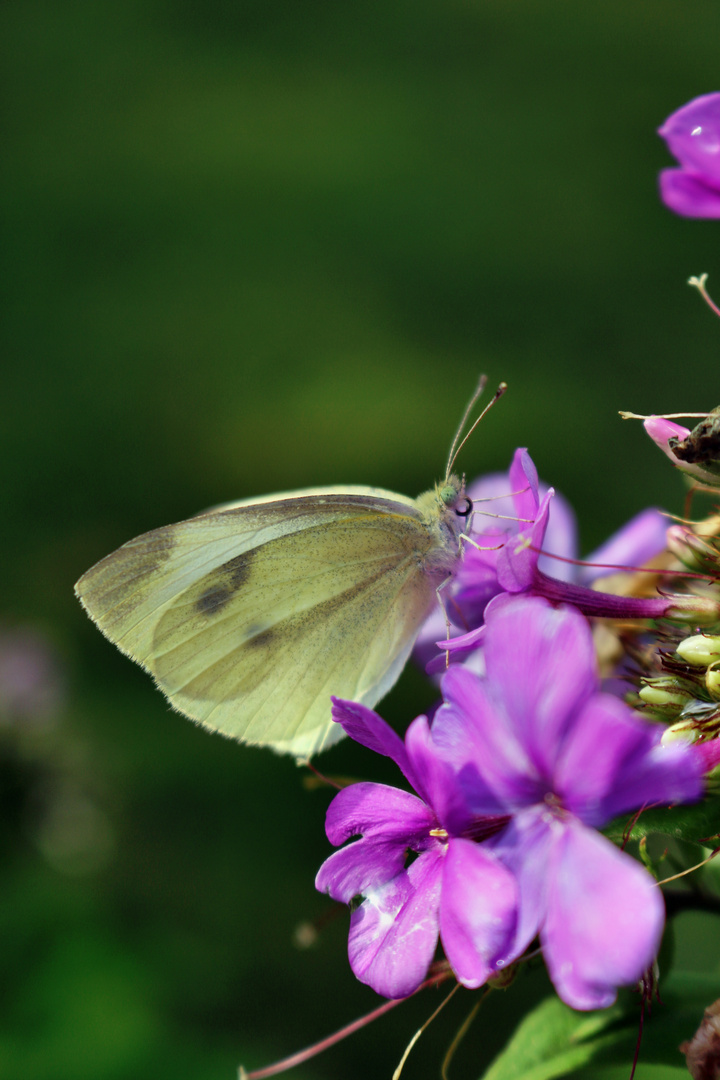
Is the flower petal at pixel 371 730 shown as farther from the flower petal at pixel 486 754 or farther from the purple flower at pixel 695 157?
the purple flower at pixel 695 157

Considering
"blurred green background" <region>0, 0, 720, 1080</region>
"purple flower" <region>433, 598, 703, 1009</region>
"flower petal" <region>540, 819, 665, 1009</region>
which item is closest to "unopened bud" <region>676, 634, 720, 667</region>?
"purple flower" <region>433, 598, 703, 1009</region>

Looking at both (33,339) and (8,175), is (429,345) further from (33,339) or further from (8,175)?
(8,175)

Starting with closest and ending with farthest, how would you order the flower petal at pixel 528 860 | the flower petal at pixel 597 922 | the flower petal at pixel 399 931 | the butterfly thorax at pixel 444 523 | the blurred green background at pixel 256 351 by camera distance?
the flower petal at pixel 597 922
the flower petal at pixel 528 860
the flower petal at pixel 399 931
the butterfly thorax at pixel 444 523
the blurred green background at pixel 256 351

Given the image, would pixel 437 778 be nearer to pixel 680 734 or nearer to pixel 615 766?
pixel 615 766

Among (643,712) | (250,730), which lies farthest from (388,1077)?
(643,712)

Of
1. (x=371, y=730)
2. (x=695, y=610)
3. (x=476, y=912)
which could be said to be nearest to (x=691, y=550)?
(x=695, y=610)

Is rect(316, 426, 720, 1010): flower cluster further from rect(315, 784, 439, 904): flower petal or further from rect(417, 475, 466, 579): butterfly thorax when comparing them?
rect(417, 475, 466, 579): butterfly thorax

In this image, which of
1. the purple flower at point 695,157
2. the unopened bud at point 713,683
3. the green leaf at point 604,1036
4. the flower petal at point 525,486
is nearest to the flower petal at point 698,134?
the purple flower at point 695,157
